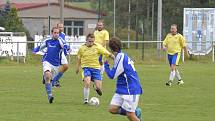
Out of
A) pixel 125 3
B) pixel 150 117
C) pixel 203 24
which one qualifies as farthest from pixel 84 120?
pixel 125 3

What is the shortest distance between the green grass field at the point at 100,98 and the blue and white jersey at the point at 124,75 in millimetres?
2411

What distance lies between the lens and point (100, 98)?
19594 mm

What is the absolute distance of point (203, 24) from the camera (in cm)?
4294

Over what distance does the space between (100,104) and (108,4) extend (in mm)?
65536

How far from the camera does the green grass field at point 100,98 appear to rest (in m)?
15.5

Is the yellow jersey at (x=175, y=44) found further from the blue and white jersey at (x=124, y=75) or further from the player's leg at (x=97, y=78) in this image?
the blue and white jersey at (x=124, y=75)

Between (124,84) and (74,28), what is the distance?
55.3 meters

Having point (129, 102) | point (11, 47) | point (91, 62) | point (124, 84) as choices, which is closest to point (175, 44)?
point (91, 62)

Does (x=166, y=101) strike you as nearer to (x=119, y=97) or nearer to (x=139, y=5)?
(x=119, y=97)

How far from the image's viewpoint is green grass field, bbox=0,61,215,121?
15.5m

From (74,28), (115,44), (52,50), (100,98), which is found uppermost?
(74,28)

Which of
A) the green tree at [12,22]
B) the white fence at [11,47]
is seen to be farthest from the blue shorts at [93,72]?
the green tree at [12,22]

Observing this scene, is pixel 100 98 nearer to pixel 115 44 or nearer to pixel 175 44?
pixel 175 44

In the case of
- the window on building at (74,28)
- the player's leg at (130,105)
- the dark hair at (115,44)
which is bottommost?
the player's leg at (130,105)
